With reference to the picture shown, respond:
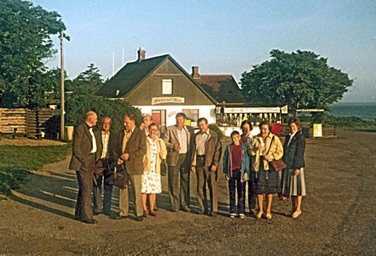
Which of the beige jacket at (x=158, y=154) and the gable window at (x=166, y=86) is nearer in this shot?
the beige jacket at (x=158, y=154)

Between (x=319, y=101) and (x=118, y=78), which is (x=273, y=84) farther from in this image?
(x=118, y=78)

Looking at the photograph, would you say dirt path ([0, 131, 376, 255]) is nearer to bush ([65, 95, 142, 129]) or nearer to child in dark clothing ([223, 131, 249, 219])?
child in dark clothing ([223, 131, 249, 219])

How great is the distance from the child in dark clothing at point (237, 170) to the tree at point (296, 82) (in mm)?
30992

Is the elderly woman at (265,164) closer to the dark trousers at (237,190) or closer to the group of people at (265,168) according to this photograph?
the group of people at (265,168)

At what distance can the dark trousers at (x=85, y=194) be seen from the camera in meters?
8.50

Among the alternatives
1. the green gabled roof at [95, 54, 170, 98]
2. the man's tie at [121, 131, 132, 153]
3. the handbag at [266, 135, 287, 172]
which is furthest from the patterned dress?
the green gabled roof at [95, 54, 170, 98]

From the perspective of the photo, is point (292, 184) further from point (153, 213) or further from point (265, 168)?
point (153, 213)

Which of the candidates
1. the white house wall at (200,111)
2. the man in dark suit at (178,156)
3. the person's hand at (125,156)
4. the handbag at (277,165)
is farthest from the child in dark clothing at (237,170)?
the white house wall at (200,111)

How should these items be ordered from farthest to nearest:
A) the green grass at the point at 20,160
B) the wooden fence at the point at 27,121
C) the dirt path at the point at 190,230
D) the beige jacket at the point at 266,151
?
the wooden fence at the point at 27,121, the green grass at the point at 20,160, the beige jacket at the point at 266,151, the dirt path at the point at 190,230

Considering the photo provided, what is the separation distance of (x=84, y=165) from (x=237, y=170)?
2433mm

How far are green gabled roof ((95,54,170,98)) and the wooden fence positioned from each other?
19.6ft

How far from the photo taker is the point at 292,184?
8977mm

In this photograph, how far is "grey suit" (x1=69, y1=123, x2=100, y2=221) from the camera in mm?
8516

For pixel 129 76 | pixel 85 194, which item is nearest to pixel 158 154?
pixel 85 194
